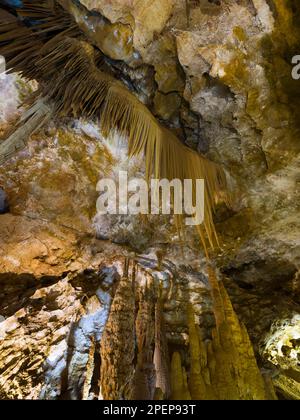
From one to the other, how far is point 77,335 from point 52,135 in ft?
6.61

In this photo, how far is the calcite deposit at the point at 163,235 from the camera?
2.43m

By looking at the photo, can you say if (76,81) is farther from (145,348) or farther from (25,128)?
(145,348)

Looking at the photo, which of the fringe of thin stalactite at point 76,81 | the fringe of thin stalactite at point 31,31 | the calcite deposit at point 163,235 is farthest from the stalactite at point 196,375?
the fringe of thin stalactite at point 31,31

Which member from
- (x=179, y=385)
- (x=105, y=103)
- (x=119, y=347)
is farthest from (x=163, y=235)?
(x=179, y=385)

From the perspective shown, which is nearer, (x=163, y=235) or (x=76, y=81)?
(x=76, y=81)

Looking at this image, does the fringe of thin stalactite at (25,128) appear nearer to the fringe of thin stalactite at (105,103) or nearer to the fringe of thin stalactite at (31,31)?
the fringe of thin stalactite at (105,103)

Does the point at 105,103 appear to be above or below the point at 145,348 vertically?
above

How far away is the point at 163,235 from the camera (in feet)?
12.3

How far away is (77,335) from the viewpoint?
108 inches

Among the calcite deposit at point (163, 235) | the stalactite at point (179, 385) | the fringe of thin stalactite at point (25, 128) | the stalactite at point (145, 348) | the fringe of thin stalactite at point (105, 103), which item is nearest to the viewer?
the stalactite at point (179, 385)

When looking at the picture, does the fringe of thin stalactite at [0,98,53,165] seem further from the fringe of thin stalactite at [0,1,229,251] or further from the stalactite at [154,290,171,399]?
the stalactite at [154,290,171,399]

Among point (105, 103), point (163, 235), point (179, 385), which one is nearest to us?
point (179, 385)

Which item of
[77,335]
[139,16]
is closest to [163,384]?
[77,335]

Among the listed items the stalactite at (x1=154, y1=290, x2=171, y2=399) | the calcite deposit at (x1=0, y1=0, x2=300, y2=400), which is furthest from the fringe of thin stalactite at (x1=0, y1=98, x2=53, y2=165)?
the stalactite at (x1=154, y1=290, x2=171, y2=399)
